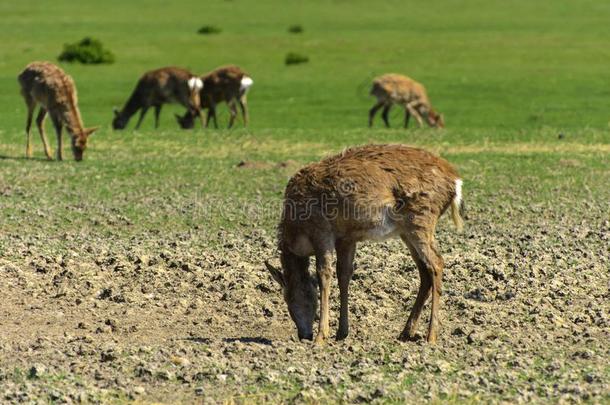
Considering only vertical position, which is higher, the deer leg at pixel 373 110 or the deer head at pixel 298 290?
the deer head at pixel 298 290

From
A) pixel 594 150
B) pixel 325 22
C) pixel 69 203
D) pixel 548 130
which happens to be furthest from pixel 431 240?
pixel 325 22

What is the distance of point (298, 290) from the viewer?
1055 centimetres

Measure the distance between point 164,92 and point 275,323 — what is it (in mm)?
22208

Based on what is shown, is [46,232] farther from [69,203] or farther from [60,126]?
[60,126]

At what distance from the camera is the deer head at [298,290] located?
1052 centimetres

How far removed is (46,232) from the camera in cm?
1535

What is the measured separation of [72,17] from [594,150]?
39.5 m

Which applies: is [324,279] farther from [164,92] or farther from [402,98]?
[402,98]

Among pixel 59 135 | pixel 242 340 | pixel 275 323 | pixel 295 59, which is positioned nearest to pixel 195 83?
pixel 59 135

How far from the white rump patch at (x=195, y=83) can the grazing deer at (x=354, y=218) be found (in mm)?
22078

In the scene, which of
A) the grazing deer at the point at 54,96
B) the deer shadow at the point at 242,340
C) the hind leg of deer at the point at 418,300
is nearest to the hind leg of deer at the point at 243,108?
the grazing deer at the point at 54,96

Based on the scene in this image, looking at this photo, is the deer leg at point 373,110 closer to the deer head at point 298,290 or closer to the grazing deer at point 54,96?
the grazing deer at point 54,96

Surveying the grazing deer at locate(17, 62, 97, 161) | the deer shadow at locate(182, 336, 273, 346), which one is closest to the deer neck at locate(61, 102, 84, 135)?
the grazing deer at locate(17, 62, 97, 161)

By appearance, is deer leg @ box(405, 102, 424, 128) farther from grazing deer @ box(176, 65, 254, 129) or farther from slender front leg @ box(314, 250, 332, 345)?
slender front leg @ box(314, 250, 332, 345)
